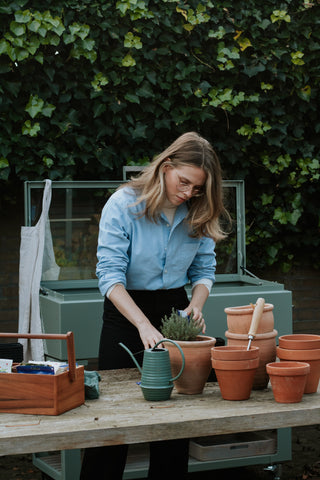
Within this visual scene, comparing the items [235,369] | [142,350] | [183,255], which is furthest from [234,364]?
[183,255]

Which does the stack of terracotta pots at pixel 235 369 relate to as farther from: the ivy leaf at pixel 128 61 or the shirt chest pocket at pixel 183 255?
the ivy leaf at pixel 128 61

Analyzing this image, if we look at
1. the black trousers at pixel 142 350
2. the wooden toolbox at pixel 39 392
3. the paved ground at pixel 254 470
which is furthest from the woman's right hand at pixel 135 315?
the paved ground at pixel 254 470

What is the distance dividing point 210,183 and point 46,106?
1835mm

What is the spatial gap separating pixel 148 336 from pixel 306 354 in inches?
18.8

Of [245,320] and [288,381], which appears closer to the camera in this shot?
[288,381]

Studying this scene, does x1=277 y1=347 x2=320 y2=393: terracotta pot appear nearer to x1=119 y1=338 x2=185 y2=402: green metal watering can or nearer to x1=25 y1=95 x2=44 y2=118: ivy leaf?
x1=119 y1=338 x2=185 y2=402: green metal watering can

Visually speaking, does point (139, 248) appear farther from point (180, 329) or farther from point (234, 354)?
point (234, 354)

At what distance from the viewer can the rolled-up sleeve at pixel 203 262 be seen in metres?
2.52

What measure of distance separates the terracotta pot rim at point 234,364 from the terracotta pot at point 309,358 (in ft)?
0.45

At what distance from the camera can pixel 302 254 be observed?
4.58 meters

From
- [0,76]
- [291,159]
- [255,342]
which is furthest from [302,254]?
[255,342]

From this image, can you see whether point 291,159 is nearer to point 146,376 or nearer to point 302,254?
point 302,254

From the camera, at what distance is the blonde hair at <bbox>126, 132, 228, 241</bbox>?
2.22 meters

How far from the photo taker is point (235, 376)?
1.78 m
